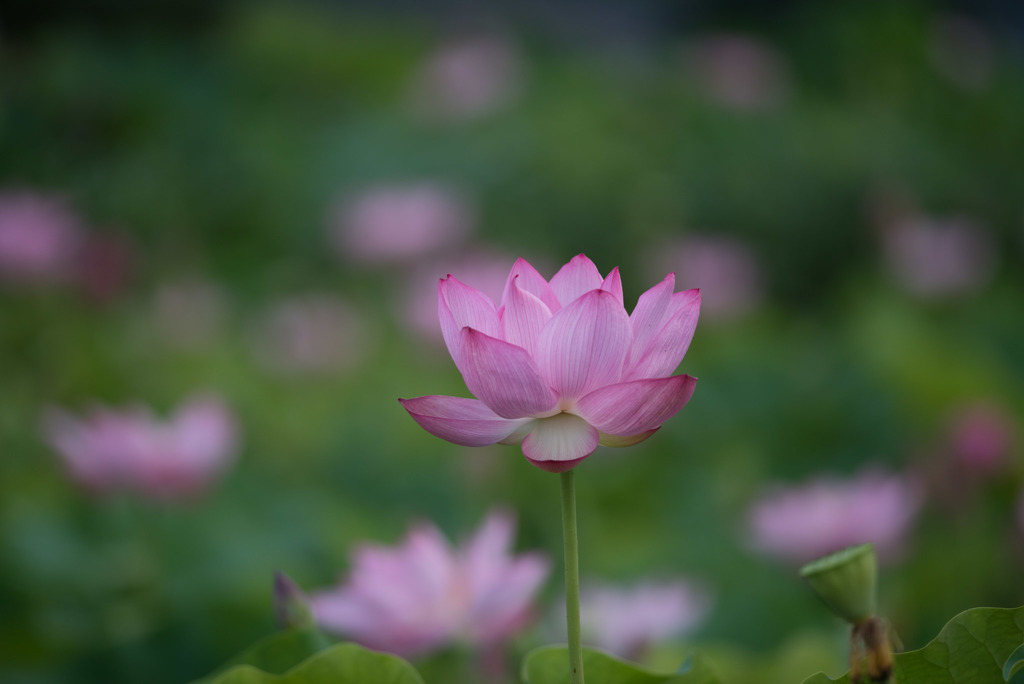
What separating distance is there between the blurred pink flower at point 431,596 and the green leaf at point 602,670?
120mm

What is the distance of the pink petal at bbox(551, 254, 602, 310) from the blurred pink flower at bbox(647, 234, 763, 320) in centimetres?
158

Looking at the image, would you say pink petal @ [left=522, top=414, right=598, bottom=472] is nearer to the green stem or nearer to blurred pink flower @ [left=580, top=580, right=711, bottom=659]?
the green stem

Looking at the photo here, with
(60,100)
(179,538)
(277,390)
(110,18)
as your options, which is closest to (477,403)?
(179,538)

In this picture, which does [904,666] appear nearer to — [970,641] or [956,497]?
[970,641]

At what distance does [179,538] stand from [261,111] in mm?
2777

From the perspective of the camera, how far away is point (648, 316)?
44cm

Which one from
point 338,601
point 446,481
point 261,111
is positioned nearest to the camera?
point 338,601

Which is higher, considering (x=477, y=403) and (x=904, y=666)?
(x=477, y=403)

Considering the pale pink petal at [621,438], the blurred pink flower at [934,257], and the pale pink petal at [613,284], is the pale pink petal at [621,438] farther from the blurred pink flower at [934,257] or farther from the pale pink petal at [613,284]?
the blurred pink flower at [934,257]

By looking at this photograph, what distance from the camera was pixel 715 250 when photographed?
7.23 ft

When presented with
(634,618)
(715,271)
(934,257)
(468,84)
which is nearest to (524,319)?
(634,618)

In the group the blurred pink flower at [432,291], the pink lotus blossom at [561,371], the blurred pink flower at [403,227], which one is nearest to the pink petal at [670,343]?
the pink lotus blossom at [561,371]

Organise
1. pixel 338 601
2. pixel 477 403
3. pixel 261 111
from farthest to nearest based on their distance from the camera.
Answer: pixel 261 111
pixel 338 601
pixel 477 403

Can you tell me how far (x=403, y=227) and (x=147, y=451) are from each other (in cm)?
129
